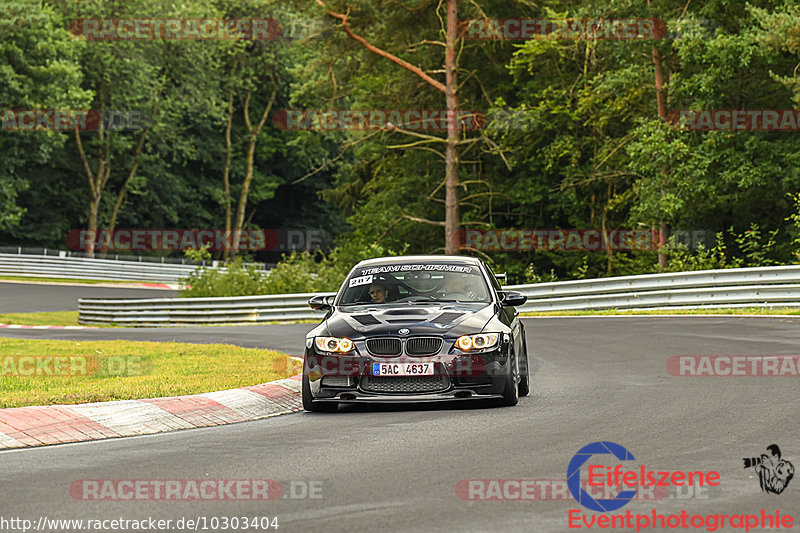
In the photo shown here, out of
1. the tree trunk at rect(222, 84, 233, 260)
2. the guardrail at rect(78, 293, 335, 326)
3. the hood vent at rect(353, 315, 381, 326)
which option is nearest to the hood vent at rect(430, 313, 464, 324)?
the hood vent at rect(353, 315, 381, 326)

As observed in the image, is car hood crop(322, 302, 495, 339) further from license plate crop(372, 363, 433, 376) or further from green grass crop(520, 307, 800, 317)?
green grass crop(520, 307, 800, 317)

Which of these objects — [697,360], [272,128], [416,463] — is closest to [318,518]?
[416,463]

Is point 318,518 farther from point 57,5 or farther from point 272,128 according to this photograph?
point 272,128

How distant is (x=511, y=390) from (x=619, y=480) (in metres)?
4.10

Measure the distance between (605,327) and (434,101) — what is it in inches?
918

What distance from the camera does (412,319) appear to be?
11375 millimetres

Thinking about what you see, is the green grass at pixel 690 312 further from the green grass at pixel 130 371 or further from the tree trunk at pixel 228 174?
the tree trunk at pixel 228 174

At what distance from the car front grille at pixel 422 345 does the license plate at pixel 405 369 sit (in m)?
0.14

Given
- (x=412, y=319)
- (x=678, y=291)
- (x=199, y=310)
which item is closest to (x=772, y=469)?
(x=412, y=319)

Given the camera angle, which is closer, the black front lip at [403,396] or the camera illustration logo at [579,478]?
the camera illustration logo at [579,478]

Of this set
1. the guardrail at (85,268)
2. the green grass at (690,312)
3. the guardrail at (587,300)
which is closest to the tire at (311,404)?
the green grass at (690,312)

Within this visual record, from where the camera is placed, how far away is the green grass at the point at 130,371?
11.8m

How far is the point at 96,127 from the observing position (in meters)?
65.5

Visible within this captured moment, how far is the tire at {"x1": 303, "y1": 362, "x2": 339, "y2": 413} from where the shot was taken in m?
11.4
